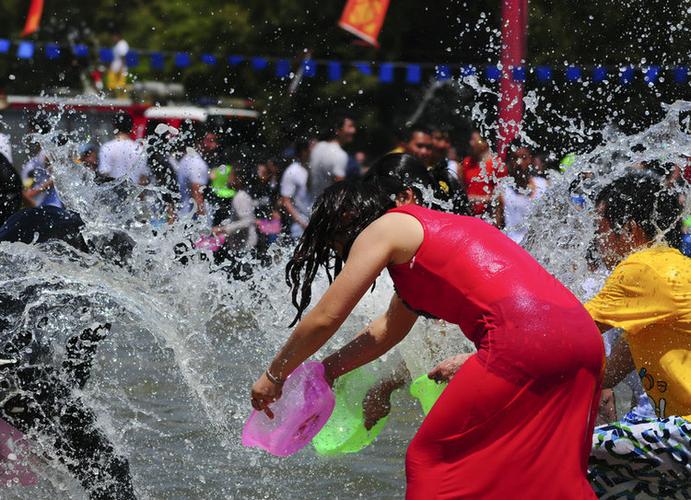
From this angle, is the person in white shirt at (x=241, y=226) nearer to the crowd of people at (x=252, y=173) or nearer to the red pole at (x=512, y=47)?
the crowd of people at (x=252, y=173)

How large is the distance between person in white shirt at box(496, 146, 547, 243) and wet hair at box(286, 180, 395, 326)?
10.5 feet

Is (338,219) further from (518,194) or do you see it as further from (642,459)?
(518,194)

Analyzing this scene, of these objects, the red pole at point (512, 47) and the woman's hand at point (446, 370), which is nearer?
the woman's hand at point (446, 370)

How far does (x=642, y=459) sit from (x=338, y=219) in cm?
124

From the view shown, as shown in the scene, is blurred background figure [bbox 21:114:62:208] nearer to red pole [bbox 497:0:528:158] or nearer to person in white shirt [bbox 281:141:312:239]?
person in white shirt [bbox 281:141:312:239]

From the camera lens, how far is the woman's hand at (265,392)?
3854 millimetres

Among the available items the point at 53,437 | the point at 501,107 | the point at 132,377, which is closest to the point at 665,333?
the point at 53,437

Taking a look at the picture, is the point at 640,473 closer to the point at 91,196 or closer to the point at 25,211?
the point at 25,211

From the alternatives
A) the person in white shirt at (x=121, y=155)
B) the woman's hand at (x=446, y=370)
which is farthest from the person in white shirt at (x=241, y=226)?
the woman's hand at (x=446, y=370)

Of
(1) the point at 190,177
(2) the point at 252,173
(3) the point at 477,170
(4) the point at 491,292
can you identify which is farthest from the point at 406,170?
(2) the point at 252,173

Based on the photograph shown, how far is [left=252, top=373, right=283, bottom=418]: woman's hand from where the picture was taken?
3.85 meters

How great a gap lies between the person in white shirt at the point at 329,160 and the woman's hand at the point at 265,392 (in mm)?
9773

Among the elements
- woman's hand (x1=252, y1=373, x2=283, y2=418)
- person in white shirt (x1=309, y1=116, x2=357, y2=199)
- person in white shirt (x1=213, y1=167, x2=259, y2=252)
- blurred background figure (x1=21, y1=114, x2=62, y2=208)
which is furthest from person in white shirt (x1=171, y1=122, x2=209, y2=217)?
woman's hand (x1=252, y1=373, x2=283, y2=418)

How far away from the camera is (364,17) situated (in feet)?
56.5
